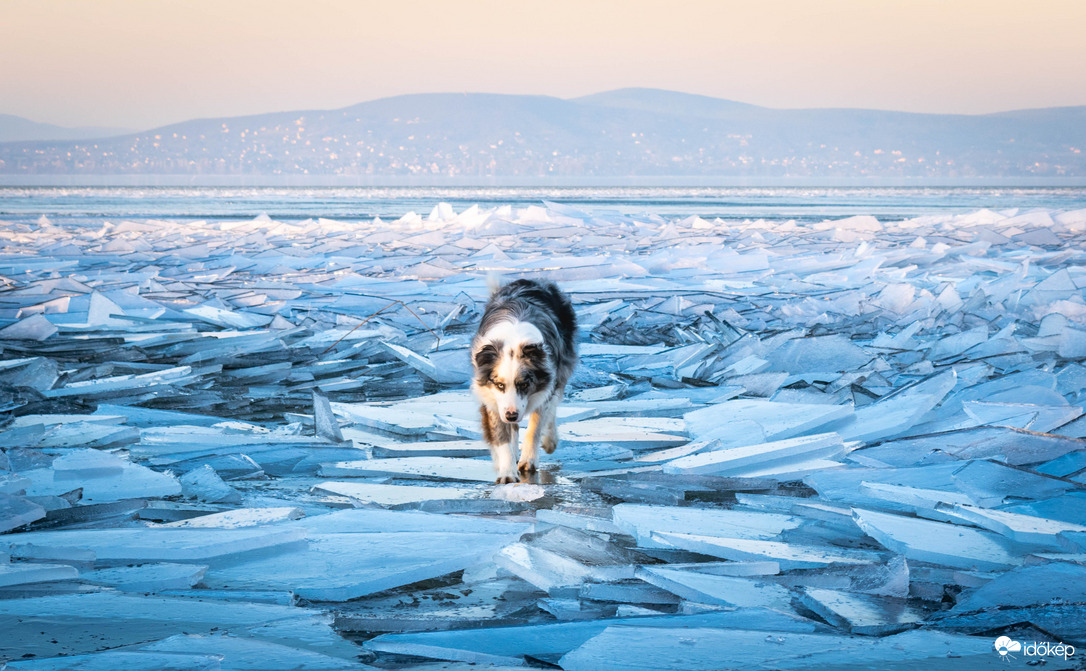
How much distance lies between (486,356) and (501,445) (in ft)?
1.43

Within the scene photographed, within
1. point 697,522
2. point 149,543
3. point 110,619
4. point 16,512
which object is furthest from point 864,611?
point 16,512

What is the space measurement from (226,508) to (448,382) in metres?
2.81

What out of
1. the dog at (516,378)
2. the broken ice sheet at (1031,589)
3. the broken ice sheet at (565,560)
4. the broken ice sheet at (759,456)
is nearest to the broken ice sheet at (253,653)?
the broken ice sheet at (565,560)

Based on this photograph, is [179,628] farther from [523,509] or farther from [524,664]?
[523,509]

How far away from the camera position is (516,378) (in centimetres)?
403

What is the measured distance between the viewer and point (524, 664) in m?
2.24

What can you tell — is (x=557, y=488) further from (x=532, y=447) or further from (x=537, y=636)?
(x=537, y=636)

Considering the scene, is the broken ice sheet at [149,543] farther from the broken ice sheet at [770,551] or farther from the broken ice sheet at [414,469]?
the broken ice sheet at [770,551]

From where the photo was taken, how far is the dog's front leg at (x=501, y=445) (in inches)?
163

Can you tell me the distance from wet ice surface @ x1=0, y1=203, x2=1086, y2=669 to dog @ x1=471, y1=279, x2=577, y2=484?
7.6 inches

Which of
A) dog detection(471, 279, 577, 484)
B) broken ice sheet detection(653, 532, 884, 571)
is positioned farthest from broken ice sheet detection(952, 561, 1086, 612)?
dog detection(471, 279, 577, 484)

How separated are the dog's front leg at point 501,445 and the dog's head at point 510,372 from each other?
0.08 meters

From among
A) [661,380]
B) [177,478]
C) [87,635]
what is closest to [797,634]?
[87,635]

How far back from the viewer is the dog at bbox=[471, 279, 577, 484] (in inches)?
159
